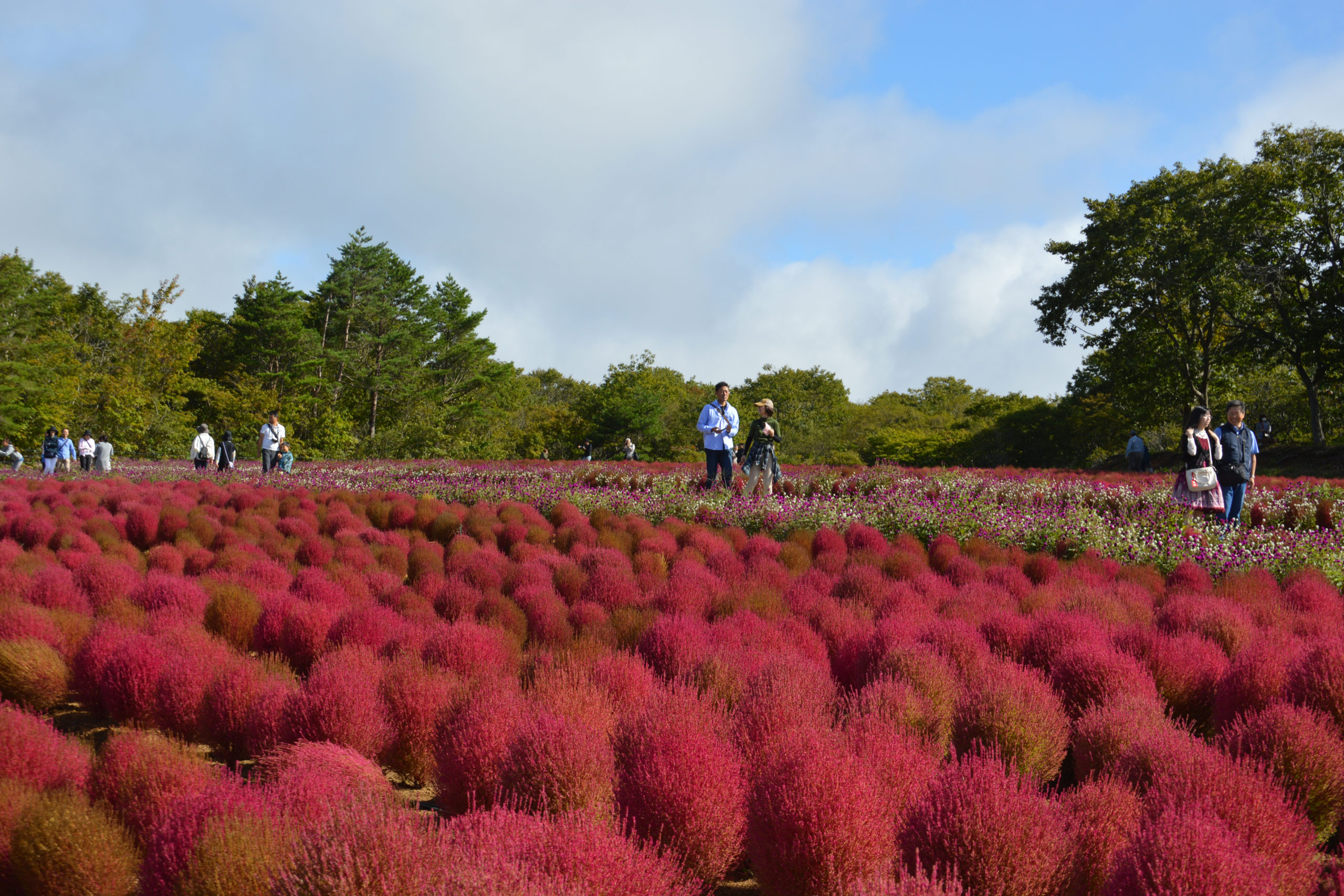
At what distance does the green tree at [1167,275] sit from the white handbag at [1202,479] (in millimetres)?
21351

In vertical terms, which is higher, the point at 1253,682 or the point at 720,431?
the point at 720,431

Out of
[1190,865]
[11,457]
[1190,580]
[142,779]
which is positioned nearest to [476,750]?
[142,779]

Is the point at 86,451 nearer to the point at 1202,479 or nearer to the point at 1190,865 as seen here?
the point at 1202,479

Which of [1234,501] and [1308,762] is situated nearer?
[1308,762]

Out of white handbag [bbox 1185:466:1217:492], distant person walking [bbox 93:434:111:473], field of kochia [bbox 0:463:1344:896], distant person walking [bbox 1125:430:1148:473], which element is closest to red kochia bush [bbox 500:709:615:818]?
field of kochia [bbox 0:463:1344:896]

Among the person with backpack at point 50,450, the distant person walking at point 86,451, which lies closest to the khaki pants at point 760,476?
the person with backpack at point 50,450

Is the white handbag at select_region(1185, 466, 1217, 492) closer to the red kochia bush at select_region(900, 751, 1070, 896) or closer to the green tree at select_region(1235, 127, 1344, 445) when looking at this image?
the red kochia bush at select_region(900, 751, 1070, 896)

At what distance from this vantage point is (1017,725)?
312cm

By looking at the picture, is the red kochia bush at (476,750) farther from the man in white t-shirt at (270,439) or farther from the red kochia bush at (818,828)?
the man in white t-shirt at (270,439)

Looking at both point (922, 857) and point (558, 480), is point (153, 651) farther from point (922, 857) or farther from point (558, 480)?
point (558, 480)

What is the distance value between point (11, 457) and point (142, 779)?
119 ft

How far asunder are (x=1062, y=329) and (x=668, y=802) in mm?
33761

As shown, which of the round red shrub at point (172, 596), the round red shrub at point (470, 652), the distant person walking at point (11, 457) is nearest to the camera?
the round red shrub at point (470, 652)

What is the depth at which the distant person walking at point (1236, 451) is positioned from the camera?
9500 millimetres
